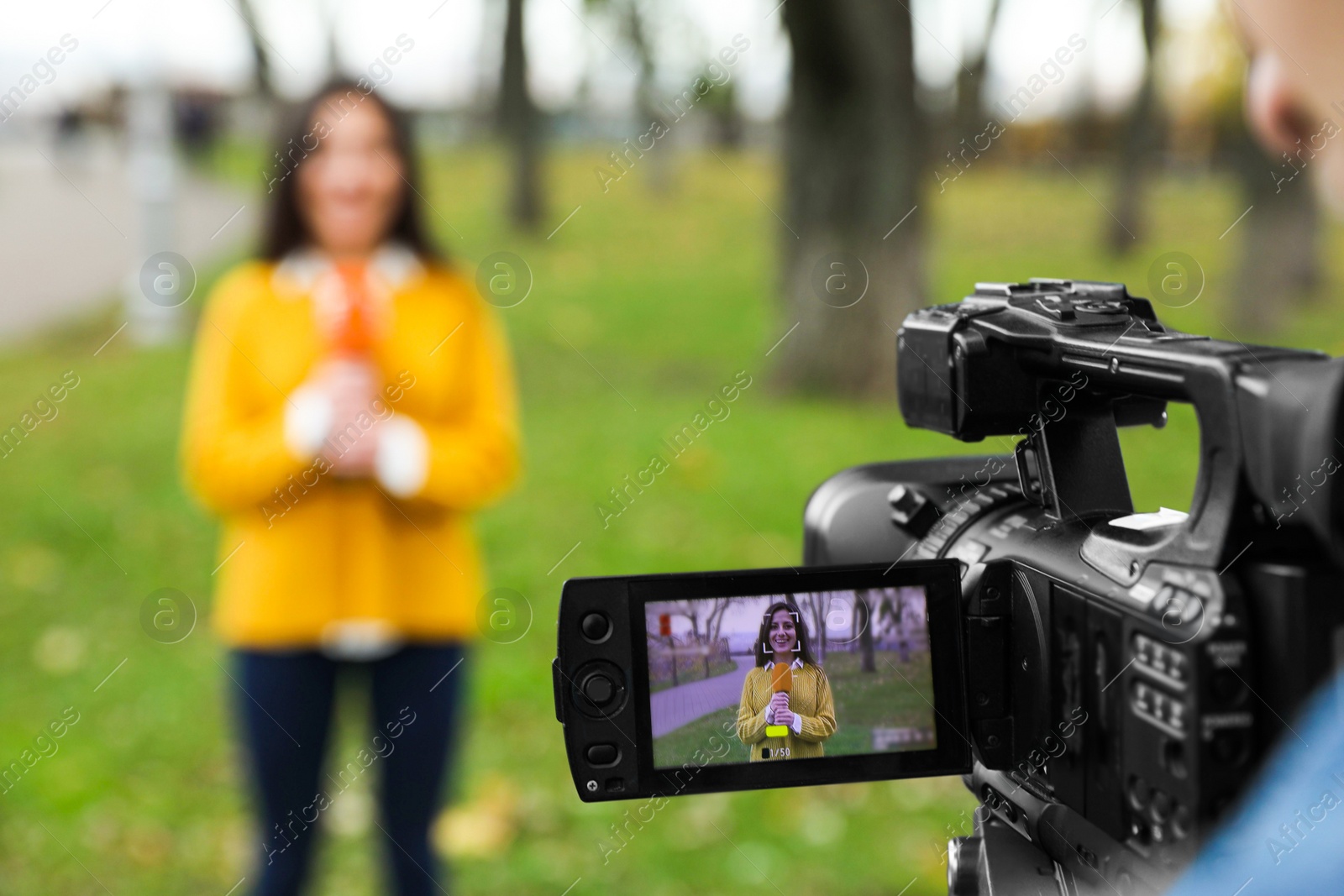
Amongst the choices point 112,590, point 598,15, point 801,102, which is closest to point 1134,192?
point 598,15

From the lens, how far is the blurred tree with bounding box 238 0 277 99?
31.6 ft

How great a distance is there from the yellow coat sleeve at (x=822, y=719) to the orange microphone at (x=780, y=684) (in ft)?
0.05

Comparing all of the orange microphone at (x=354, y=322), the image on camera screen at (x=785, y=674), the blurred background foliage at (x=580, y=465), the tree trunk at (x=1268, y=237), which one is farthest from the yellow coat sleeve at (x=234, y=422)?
the tree trunk at (x=1268, y=237)

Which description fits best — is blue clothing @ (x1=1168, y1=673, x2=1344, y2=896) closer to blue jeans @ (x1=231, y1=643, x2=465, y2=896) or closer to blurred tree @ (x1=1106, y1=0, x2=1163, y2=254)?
blue jeans @ (x1=231, y1=643, x2=465, y2=896)

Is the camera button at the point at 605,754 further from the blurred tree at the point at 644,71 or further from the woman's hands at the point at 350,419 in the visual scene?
the blurred tree at the point at 644,71

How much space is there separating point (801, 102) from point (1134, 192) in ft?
27.5

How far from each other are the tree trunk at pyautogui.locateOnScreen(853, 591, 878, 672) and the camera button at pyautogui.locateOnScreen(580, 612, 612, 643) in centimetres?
22

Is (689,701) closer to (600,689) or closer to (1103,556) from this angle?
(600,689)

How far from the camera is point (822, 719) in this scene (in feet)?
3.66

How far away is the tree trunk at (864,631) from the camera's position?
1109mm

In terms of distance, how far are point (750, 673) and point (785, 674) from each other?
0.10 ft

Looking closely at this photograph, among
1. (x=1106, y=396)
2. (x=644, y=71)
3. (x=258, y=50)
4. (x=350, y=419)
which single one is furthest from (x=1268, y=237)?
(x=1106, y=396)

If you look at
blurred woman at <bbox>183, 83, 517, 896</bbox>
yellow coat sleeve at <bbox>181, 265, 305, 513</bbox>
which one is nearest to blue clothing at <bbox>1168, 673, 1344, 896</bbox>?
blurred woman at <bbox>183, 83, 517, 896</bbox>

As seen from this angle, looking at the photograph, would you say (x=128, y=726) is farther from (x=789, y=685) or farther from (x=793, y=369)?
(x=793, y=369)
